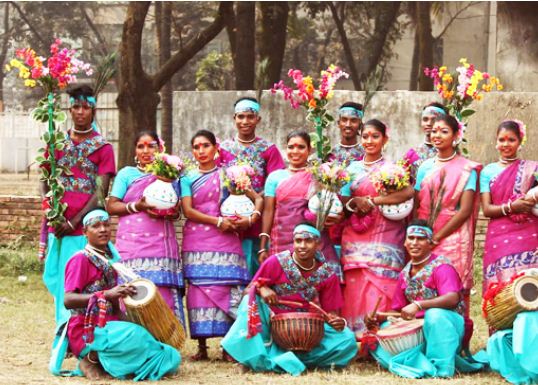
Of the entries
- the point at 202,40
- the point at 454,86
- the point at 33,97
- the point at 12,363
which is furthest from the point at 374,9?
the point at 12,363

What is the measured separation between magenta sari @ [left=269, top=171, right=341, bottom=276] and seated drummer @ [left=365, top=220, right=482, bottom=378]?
2.35 feet

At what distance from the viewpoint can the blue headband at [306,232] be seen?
8430 millimetres

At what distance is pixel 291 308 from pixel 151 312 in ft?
3.60

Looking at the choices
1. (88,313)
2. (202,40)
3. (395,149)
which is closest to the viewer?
(88,313)

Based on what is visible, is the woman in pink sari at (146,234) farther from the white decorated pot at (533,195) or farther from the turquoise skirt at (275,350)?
the white decorated pot at (533,195)

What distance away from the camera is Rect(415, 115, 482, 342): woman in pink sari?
871 cm

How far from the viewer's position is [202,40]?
59.2 feet

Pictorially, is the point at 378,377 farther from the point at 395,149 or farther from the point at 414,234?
the point at 395,149

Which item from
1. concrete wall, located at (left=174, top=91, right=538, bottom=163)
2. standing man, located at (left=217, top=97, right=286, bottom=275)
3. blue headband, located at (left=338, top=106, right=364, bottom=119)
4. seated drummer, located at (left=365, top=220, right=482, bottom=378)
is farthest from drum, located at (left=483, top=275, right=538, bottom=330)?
concrete wall, located at (left=174, top=91, right=538, bottom=163)

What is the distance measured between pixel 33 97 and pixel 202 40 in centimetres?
1852

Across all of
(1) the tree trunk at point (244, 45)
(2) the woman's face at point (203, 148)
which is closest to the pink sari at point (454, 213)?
(2) the woman's face at point (203, 148)

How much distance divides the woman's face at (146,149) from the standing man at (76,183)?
42 centimetres

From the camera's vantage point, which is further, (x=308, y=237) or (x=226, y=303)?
(x=226, y=303)

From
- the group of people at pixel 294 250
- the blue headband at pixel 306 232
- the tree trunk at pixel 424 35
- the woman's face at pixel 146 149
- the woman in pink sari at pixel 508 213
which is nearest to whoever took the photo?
the group of people at pixel 294 250
